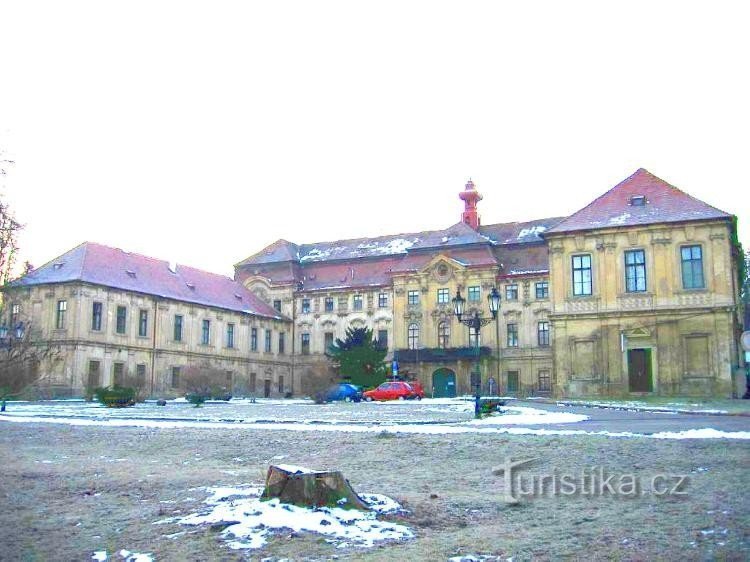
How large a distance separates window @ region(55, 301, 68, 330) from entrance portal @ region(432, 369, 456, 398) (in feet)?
95.3

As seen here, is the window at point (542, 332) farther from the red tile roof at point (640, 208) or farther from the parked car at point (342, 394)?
the red tile roof at point (640, 208)

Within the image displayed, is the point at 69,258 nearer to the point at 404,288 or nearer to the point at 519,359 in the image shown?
the point at 404,288

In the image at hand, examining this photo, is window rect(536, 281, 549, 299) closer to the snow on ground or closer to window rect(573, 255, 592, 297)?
window rect(573, 255, 592, 297)

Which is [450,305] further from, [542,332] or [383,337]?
[542,332]

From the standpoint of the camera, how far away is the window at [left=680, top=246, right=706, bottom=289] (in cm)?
3853

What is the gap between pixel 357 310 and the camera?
2842 inches

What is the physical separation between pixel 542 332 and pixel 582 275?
79.8 ft

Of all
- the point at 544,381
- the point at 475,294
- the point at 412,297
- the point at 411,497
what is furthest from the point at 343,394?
the point at 411,497

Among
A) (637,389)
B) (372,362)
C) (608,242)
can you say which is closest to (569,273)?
(608,242)

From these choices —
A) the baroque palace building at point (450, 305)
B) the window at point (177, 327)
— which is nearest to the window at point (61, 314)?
the baroque palace building at point (450, 305)

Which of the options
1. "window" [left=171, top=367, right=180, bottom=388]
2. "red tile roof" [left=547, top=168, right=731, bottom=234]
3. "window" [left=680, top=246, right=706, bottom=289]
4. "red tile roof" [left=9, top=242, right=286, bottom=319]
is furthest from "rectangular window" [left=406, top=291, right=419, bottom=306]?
"window" [left=680, top=246, right=706, bottom=289]

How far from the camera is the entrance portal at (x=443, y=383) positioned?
213ft

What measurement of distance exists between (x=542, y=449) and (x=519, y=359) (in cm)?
5300

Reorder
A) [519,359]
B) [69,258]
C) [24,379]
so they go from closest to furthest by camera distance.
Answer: [24,379], [69,258], [519,359]
